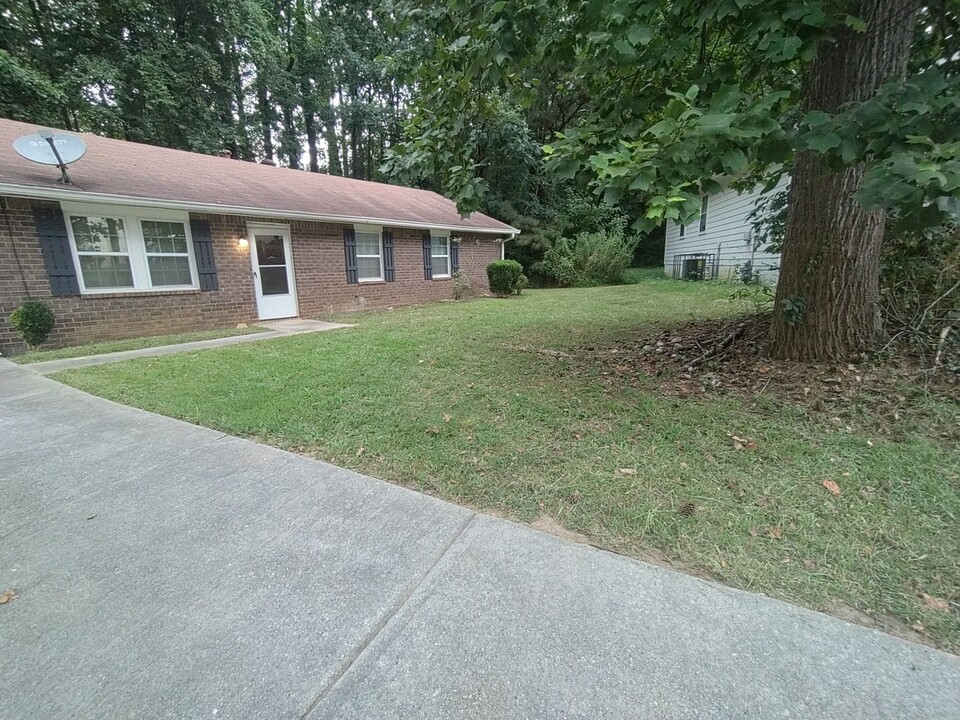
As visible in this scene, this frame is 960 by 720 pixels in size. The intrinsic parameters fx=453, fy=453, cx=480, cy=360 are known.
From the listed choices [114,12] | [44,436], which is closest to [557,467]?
[44,436]

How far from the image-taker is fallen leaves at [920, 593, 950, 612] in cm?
180

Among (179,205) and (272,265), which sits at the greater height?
(179,205)

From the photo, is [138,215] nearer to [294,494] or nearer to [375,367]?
[375,367]

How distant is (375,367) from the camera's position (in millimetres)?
5469

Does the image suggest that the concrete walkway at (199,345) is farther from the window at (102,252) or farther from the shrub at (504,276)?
the shrub at (504,276)

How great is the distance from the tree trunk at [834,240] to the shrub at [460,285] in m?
10.7

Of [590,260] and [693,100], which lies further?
[590,260]

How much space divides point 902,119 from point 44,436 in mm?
6169

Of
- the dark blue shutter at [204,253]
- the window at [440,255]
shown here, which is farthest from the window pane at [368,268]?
the dark blue shutter at [204,253]

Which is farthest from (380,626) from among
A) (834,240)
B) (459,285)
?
(459,285)

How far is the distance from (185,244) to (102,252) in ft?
4.31

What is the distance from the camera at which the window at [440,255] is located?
14109 mm

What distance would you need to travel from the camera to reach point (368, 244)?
12062mm

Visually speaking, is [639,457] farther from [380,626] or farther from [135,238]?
[135,238]
